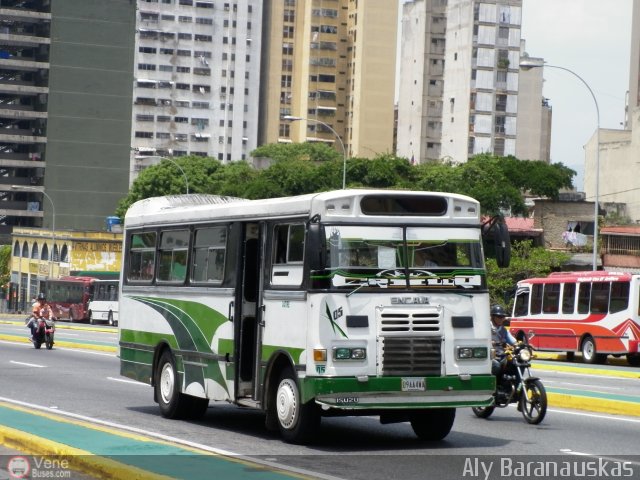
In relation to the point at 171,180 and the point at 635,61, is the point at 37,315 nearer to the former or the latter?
the point at 171,180

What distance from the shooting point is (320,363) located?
1359cm

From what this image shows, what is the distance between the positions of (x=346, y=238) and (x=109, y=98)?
419 ft

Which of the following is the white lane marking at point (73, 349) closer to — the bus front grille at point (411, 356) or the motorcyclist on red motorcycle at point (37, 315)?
the motorcyclist on red motorcycle at point (37, 315)

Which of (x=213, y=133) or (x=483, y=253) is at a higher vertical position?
(x=213, y=133)

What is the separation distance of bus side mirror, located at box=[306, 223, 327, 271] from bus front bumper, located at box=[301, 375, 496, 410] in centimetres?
121

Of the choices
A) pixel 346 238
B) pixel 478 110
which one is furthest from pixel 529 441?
pixel 478 110

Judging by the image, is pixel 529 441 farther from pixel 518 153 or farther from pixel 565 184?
pixel 518 153

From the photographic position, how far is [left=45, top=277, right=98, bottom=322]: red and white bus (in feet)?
249

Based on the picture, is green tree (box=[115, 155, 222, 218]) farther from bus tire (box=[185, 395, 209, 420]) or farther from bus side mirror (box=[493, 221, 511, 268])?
bus side mirror (box=[493, 221, 511, 268])

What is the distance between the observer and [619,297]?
126ft

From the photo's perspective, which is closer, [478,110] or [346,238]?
[346,238]

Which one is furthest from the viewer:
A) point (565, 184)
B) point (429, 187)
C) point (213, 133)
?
point (213, 133)

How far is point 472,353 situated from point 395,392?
1042mm

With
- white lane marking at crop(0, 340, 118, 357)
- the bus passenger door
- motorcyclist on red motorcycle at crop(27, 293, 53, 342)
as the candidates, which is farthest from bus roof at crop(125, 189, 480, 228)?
motorcyclist on red motorcycle at crop(27, 293, 53, 342)
